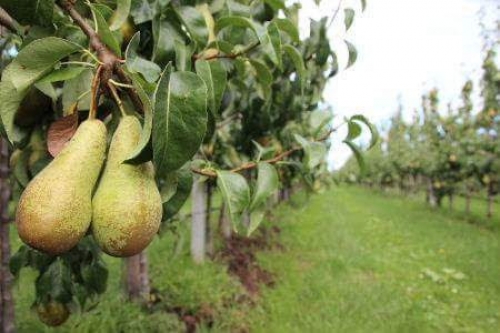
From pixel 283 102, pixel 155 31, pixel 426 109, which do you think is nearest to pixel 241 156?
pixel 283 102

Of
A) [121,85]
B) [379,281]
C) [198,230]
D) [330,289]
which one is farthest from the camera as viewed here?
[379,281]

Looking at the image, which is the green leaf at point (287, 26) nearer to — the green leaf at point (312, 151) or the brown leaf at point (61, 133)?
the green leaf at point (312, 151)

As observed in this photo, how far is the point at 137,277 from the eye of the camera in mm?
3105

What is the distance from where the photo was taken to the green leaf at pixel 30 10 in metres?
0.75

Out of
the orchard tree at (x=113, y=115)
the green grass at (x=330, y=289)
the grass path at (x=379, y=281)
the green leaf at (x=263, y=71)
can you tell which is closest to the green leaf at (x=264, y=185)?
the orchard tree at (x=113, y=115)

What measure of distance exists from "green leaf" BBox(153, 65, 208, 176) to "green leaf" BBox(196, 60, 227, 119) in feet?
1.18

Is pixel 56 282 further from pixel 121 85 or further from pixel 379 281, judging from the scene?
pixel 379 281

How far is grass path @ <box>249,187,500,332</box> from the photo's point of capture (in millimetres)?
4363

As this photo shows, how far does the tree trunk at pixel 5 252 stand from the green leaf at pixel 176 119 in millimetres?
1391

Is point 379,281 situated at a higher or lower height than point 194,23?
lower

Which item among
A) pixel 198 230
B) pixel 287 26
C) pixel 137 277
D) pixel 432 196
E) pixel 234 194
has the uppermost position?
pixel 287 26

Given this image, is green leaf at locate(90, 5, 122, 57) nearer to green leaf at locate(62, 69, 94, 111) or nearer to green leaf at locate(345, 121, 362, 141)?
green leaf at locate(62, 69, 94, 111)

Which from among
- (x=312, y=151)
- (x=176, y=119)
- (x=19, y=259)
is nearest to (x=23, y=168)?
(x=176, y=119)

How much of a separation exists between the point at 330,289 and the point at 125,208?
4.87m
